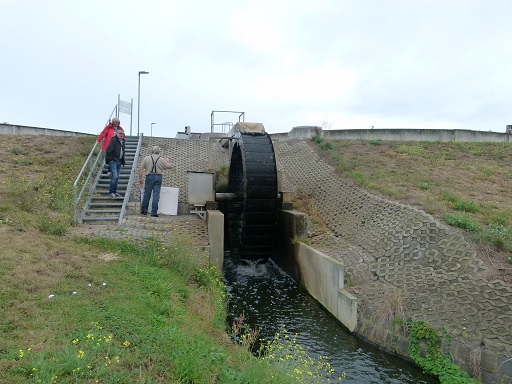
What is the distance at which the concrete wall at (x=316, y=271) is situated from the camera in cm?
723

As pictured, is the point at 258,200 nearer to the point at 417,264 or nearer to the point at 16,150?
the point at 417,264

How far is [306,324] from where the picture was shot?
7480 millimetres

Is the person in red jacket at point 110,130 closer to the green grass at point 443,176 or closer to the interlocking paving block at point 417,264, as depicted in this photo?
the interlocking paving block at point 417,264

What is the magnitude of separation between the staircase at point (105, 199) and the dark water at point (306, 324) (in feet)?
10.6

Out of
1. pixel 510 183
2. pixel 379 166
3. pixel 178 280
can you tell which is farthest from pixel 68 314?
pixel 510 183

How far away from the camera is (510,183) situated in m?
11.7

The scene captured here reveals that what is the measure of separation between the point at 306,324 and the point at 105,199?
6096 mm

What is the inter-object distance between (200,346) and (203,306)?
1.78 metres

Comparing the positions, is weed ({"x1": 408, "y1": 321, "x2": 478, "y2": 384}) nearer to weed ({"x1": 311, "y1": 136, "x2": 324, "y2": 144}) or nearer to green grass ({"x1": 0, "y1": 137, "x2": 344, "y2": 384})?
green grass ({"x1": 0, "y1": 137, "x2": 344, "y2": 384})

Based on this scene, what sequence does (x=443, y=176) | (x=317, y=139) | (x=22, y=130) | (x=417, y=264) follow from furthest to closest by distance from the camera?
1. (x=22, y=130)
2. (x=317, y=139)
3. (x=443, y=176)
4. (x=417, y=264)

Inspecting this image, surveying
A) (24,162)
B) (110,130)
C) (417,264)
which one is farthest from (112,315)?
(24,162)

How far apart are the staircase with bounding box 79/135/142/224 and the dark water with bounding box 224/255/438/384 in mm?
3218

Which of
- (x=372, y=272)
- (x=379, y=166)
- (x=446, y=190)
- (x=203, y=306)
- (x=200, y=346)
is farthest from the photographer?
(x=379, y=166)

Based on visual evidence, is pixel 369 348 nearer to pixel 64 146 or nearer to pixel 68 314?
pixel 68 314
